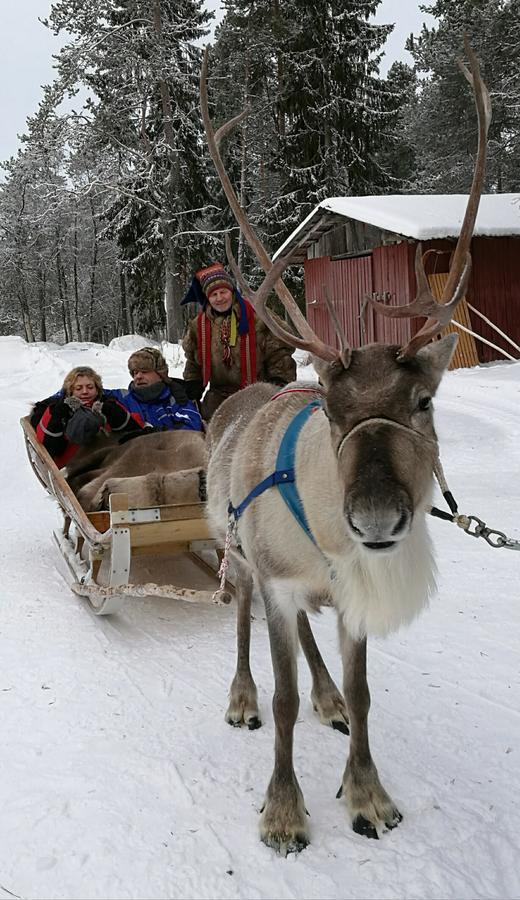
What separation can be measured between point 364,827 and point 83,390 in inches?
157

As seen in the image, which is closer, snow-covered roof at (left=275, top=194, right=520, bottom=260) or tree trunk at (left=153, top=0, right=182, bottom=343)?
snow-covered roof at (left=275, top=194, right=520, bottom=260)

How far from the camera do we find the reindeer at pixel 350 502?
7.31 ft

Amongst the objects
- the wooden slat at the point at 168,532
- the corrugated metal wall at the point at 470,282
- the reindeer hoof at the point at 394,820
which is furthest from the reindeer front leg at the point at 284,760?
the corrugated metal wall at the point at 470,282

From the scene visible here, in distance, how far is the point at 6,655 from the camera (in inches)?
164

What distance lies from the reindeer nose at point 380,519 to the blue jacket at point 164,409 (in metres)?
3.84

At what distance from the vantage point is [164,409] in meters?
6.00

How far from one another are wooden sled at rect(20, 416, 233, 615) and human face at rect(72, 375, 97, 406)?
49cm

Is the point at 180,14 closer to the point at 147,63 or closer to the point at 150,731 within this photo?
the point at 147,63

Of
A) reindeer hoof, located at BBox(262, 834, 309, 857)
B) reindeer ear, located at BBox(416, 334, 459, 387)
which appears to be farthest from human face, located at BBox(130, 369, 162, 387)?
reindeer hoof, located at BBox(262, 834, 309, 857)

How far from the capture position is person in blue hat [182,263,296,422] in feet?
19.1

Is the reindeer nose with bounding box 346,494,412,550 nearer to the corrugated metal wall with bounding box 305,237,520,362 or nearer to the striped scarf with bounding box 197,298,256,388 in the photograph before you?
the striped scarf with bounding box 197,298,256,388

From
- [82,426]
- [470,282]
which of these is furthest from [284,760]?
[470,282]

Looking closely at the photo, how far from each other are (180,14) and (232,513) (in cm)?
2478

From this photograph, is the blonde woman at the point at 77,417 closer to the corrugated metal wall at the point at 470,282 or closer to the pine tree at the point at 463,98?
the corrugated metal wall at the point at 470,282
